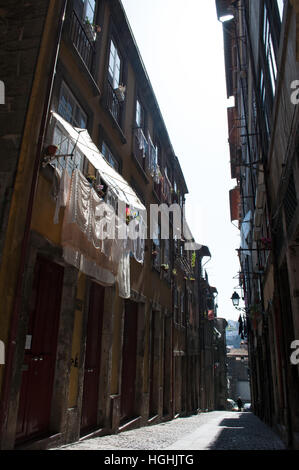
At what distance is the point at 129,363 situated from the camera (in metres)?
10.6

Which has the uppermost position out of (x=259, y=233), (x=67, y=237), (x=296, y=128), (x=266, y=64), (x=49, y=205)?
(x=266, y=64)

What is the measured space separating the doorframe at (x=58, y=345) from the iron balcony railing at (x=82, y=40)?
4793 mm

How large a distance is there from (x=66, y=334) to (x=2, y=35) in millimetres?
5633

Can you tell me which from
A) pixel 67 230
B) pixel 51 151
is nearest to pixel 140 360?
pixel 67 230

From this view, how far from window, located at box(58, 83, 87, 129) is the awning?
1.06 m

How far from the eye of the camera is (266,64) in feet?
28.6

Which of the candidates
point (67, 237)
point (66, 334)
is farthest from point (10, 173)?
point (66, 334)

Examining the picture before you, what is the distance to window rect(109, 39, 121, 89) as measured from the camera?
1032cm

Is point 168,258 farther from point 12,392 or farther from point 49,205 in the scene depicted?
point 12,392

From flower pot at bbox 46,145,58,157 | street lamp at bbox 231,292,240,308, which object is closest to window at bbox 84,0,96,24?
flower pot at bbox 46,145,58,157

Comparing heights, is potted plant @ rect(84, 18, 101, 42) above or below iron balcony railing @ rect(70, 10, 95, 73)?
above

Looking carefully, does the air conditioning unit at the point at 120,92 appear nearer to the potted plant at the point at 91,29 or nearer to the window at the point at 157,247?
the potted plant at the point at 91,29

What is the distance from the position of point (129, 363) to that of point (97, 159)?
657 centimetres

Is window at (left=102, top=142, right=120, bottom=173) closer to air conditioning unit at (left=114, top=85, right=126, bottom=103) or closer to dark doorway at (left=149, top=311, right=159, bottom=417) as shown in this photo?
air conditioning unit at (left=114, top=85, right=126, bottom=103)
